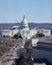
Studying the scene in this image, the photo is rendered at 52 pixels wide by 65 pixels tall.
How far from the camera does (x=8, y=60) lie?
28125 mm

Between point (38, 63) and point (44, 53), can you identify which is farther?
point (44, 53)

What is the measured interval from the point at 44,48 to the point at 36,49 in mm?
923

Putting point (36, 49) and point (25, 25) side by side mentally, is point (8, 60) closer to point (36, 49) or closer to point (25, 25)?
point (36, 49)

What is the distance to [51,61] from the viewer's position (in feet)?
97.1

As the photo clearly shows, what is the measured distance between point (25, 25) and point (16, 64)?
48148mm

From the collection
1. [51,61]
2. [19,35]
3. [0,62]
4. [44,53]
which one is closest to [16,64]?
[0,62]

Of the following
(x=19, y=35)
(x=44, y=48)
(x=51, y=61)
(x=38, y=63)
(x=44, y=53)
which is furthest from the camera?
(x=19, y=35)

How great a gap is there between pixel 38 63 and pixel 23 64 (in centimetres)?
115

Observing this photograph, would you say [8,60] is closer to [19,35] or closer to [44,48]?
[44,48]

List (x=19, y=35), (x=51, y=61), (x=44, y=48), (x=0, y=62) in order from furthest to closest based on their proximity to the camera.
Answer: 1. (x=19, y=35)
2. (x=44, y=48)
3. (x=51, y=61)
4. (x=0, y=62)

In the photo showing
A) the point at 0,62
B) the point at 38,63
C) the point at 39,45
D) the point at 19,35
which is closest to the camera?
the point at 38,63

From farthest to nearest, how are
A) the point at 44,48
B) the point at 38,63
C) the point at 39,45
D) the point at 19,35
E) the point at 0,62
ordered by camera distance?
the point at 19,35 < the point at 39,45 < the point at 44,48 < the point at 0,62 < the point at 38,63

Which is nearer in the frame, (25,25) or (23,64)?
(23,64)

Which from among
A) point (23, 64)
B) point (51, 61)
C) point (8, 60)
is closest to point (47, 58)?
point (51, 61)
